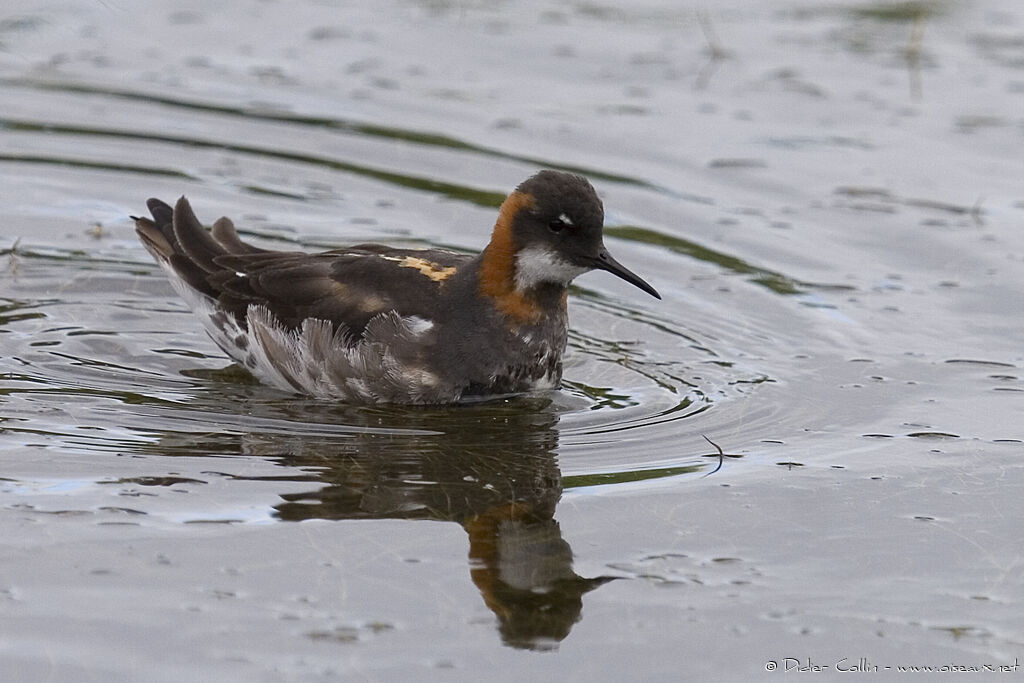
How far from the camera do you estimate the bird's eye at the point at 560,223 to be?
8.83 meters

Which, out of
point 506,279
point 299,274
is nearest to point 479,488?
point 506,279

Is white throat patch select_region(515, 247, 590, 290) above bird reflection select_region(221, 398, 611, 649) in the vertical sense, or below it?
above

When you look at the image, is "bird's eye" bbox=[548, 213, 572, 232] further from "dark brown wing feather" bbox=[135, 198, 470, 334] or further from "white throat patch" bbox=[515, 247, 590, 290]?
"dark brown wing feather" bbox=[135, 198, 470, 334]

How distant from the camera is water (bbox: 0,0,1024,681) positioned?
20.2 feet

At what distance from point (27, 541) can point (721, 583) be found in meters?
3.01

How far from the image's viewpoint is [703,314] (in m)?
10.4

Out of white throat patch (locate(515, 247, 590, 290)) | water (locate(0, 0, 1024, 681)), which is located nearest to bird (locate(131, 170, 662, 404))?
white throat patch (locate(515, 247, 590, 290))

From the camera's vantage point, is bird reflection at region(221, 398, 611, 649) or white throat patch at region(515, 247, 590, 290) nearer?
bird reflection at region(221, 398, 611, 649)

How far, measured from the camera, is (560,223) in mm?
8859

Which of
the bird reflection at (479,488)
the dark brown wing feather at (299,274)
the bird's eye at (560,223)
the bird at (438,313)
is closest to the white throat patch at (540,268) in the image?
the bird at (438,313)

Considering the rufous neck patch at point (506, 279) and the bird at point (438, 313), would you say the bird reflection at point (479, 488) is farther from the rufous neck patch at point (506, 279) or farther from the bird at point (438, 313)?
the rufous neck patch at point (506, 279)

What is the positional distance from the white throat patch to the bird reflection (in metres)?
0.72

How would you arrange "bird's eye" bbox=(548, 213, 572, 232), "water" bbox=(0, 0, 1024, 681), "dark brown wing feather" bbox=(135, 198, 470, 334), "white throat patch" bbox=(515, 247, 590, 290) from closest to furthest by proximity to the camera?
"water" bbox=(0, 0, 1024, 681) → "bird's eye" bbox=(548, 213, 572, 232) → "white throat patch" bbox=(515, 247, 590, 290) → "dark brown wing feather" bbox=(135, 198, 470, 334)

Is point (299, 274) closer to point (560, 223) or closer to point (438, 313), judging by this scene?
point (438, 313)
